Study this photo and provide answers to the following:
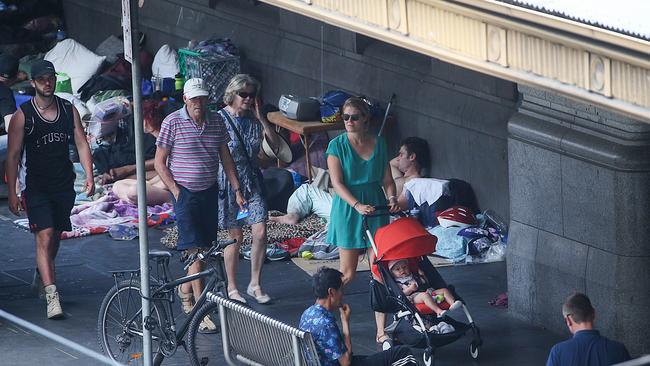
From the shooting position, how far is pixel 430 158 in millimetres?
13594

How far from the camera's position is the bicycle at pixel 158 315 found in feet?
30.2

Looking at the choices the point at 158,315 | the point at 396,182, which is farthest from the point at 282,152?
the point at 158,315

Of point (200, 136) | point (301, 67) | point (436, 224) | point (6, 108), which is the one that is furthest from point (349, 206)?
point (301, 67)

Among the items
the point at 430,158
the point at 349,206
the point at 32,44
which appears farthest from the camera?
the point at 32,44

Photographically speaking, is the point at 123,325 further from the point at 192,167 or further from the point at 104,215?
the point at 104,215

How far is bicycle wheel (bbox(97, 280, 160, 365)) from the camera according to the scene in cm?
941

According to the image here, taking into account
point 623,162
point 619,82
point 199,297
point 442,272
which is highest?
point 619,82

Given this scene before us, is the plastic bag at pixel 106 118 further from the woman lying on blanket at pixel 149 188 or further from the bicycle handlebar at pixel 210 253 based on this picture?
the bicycle handlebar at pixel 210 253

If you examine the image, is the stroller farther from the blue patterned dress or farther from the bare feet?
the bare feet

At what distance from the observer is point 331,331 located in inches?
320

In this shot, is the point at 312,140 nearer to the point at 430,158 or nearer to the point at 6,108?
the point at 430,158

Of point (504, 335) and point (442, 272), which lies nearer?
point (504, 335)

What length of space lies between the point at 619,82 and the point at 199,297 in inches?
159

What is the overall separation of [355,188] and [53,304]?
2334 millimetres
